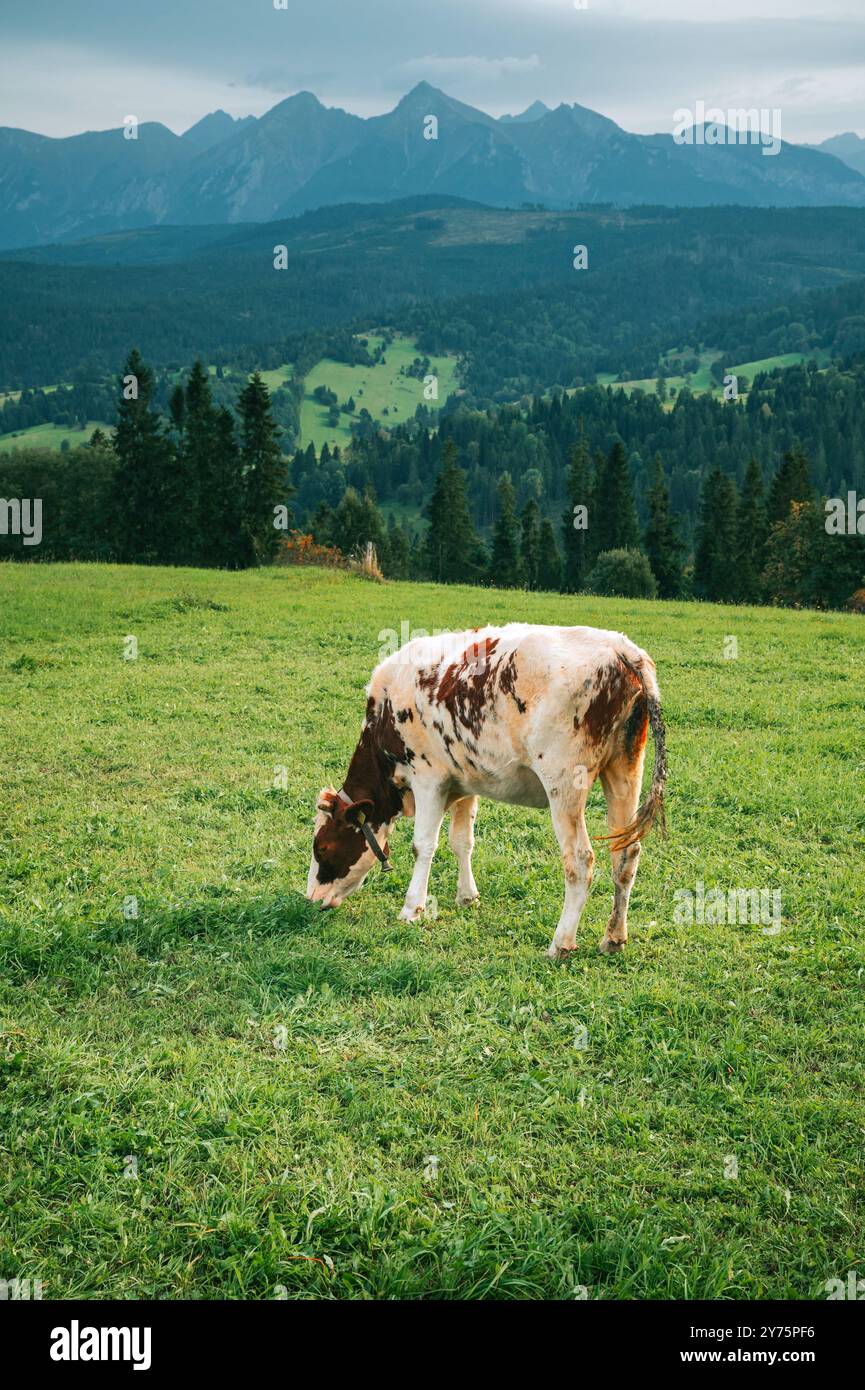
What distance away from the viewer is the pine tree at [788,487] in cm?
8881

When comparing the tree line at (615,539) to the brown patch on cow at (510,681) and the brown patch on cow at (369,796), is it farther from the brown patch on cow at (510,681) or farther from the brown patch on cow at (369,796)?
the brown patch on cow at (510,681)

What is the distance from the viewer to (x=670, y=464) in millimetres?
192375

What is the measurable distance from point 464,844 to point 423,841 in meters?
0.61

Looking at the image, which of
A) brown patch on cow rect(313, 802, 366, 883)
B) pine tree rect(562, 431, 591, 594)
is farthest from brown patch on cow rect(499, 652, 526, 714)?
pine tree rect(562, 431, 591, 594)

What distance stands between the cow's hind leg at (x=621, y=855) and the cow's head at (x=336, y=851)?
251 cm

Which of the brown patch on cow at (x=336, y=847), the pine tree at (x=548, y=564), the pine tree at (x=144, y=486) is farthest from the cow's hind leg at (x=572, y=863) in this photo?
the pine tree at (x=548, y=564)

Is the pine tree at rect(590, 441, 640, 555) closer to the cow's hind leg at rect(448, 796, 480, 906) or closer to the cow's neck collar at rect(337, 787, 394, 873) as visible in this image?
the cow's hind leg at rect(448, 796, 480, 906)

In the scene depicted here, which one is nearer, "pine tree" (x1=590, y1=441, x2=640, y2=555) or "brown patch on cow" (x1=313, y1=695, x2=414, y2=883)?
"brown patch on cow" (x1=313, y1=695, x2=414, y2=883)

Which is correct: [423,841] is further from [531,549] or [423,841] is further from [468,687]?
[531,549]

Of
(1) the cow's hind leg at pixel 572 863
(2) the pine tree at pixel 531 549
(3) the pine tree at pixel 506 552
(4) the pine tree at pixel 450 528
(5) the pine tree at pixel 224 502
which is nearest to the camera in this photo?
(1) the cow's hind leg at pixel 572 863

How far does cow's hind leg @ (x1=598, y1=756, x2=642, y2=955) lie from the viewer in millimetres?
8781

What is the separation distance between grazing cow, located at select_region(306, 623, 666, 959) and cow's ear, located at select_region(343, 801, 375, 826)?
2 centimetres

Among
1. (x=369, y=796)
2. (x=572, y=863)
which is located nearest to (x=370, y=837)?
(x=369, y=796)
